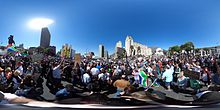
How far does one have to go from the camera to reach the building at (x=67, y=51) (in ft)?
4.47

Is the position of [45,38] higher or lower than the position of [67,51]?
higher

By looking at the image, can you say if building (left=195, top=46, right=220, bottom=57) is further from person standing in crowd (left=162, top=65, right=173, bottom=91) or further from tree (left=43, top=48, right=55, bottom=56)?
tree (left=43, top=48, right=55, bottom=56)

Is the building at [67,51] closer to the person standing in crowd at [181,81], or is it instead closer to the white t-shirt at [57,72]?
the white t-shirt at [57,72]

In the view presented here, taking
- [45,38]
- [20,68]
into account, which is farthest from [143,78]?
[20,68]

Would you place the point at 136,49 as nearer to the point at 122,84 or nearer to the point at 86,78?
the point at 122,84

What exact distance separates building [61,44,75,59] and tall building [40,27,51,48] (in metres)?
0.12

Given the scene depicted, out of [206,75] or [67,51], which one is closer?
Answer: [67,51]

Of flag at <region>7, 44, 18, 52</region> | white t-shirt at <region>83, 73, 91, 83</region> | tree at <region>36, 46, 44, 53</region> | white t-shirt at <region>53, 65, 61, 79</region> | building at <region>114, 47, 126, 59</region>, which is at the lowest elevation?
white t-shirt at <region>83, 73, 91, 83</region>

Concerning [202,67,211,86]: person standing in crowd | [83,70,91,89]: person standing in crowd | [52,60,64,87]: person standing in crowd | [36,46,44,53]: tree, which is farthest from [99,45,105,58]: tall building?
[202,67,211,86]: person standing in crowd

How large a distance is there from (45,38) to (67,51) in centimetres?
24

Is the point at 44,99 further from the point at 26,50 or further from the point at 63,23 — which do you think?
the point at 63,23

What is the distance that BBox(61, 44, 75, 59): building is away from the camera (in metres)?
1.36

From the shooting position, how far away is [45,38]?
151 centimetres

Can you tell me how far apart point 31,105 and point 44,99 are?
5.6 inches
